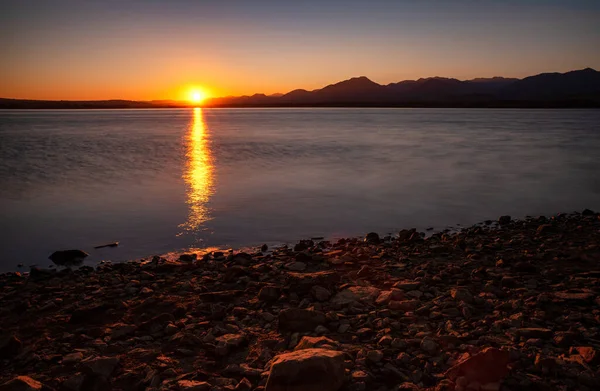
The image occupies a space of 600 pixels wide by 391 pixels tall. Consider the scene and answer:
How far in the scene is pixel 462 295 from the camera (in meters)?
6.95

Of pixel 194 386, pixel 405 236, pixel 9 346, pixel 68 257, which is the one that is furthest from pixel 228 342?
pixel 405 236

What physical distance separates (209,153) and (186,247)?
27.1 metres

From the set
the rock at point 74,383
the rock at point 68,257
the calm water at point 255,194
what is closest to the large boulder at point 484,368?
the rock at point 74,383

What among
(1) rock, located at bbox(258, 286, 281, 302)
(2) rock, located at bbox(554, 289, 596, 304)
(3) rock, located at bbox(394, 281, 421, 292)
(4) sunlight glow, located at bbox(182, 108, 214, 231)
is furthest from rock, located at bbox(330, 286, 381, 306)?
(4) sunlight glow, located at bbox(182, 108, 214, 231)

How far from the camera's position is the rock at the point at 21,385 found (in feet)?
15.3

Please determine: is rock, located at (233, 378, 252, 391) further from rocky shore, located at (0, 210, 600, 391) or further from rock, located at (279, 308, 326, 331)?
rock, located at (279, 308, 326, 331)

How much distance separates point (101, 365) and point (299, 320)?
257 centimetres

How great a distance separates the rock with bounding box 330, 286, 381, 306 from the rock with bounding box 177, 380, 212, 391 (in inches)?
106

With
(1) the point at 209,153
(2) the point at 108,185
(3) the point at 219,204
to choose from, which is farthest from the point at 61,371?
(1) the point at 209,153

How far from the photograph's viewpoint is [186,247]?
11844 millimetres

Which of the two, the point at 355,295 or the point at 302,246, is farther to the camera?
the point at 302,246

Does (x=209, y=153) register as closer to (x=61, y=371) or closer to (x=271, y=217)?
(x=271, y=217)

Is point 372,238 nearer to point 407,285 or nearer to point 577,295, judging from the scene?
point 407,285

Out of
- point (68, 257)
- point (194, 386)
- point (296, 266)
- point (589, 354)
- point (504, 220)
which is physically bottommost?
point (68, 257)
